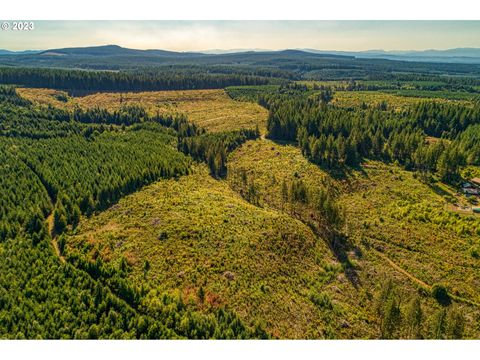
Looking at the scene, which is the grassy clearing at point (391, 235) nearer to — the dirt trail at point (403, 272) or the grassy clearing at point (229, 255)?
the dirt trail at point (403, 272)

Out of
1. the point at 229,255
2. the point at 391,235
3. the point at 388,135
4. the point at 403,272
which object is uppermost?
A: the point at 388,135

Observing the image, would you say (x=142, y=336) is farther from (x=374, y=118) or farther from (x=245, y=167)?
(x=374, y=118)

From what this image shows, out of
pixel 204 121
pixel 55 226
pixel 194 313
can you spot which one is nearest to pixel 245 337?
pixel 194 313

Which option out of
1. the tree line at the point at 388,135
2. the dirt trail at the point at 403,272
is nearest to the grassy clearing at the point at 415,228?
the dirt trail at the point at 403,272

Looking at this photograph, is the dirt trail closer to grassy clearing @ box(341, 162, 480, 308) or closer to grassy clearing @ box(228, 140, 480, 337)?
grassy clearing @ box(228, 140, 480, 337)

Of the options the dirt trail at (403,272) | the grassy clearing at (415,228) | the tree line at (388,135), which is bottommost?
the dirt trail at (403,272)

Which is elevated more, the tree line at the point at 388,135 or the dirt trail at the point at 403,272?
the tree line at the point at 388,135

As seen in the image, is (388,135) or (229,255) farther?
(388,135)

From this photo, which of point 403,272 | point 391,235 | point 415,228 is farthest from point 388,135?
point 403,272

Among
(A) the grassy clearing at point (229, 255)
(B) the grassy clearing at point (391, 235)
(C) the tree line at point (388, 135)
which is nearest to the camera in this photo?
(A) the grassy clearing at point (229, 255)

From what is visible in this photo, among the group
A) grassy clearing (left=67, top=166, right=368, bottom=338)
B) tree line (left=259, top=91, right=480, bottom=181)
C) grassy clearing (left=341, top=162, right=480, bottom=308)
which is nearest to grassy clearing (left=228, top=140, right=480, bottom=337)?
grassy clearing (left=341, top=162, right=480, bottom=308)

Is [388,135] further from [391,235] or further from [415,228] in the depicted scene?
[391,235]
